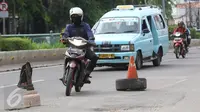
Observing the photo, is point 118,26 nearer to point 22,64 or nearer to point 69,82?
point 22,64

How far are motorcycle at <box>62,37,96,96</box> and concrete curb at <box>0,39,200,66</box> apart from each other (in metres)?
11.5

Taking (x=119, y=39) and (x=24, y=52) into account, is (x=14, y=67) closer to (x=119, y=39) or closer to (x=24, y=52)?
(x=24, y=52)

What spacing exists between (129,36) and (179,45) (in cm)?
867

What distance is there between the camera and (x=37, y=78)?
1770cm

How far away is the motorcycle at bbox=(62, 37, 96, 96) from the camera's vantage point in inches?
486

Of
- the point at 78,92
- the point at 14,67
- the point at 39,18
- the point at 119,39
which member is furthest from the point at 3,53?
the point at 39,18

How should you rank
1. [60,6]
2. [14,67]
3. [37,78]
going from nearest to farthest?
[37,78] → [14,67] → [60,6]

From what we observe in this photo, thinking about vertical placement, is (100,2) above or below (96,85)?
above

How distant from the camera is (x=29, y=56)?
2556cm

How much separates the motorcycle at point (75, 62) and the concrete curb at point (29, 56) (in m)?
11.5

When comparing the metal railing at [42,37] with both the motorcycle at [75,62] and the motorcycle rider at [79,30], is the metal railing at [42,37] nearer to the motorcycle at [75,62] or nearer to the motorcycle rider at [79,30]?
the motorcycle rider at [79,30]

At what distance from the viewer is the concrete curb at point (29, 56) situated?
24.0m

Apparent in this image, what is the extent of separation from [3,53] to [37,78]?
251 inches

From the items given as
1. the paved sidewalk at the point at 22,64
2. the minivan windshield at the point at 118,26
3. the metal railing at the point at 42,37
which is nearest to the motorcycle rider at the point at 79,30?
the minivan windshield at the point at 118,26
